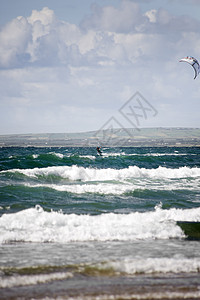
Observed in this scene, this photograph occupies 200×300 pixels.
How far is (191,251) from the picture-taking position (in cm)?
821

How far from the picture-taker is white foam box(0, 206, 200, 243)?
952cm

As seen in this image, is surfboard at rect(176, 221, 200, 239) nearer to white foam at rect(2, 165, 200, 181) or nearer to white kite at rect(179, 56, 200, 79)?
white foam at rect(2, 165, 200, 181)

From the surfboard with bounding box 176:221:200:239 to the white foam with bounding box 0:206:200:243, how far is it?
231 mm

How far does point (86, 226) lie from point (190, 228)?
3.62 m

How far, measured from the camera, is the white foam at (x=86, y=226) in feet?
31.2

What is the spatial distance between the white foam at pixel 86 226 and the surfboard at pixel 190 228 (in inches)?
9.1

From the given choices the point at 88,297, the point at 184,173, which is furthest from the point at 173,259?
the point at 184,173

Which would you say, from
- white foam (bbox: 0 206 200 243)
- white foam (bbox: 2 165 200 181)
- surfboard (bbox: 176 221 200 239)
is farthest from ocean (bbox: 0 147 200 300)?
white foam (bbox: 2 165 200 181)

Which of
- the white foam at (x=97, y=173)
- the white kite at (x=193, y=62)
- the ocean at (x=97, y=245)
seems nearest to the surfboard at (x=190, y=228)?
the ocean at (x=97, y=245)

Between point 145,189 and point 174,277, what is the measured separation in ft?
42.6

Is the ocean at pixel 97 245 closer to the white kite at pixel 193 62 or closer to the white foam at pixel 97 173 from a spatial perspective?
the white foam at pixel 97 173

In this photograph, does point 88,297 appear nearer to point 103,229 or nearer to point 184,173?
point 103,229

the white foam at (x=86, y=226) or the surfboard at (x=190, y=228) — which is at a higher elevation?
the white foam at (x=86, y=226)

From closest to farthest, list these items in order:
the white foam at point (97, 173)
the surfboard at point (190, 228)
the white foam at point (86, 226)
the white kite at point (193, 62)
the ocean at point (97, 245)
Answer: the ocean at point (97, 245), the white foam at point (86, 226), the surfboard at point (190, 228), the white foam at point (97, 173), the white kite at point (193, 62)
